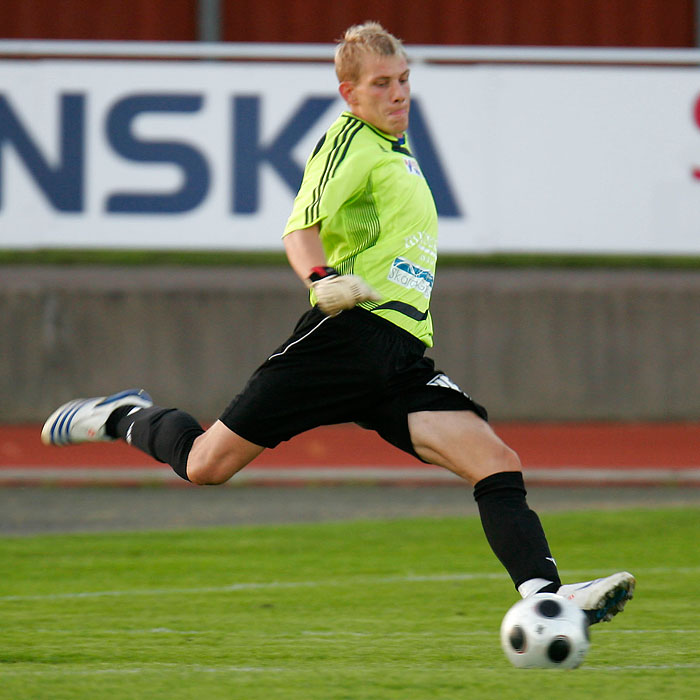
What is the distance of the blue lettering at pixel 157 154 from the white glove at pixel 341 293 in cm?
743

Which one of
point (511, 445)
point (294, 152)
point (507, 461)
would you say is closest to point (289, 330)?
point (294, 152)

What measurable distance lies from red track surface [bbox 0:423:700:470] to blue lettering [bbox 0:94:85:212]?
1.94m

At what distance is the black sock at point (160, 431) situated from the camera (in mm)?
5156

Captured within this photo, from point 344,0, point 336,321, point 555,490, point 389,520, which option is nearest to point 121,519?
point 389,520

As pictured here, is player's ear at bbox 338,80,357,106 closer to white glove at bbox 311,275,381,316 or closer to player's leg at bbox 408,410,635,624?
white glove at bbox 311,275,381,316

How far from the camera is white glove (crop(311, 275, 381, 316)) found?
435 cm

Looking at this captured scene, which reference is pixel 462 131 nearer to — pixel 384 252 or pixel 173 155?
pixel 173 155

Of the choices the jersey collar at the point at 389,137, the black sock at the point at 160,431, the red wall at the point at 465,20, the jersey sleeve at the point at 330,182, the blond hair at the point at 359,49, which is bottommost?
the black sock at the point at 160,431

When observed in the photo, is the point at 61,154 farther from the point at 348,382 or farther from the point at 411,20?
the point at 348,382

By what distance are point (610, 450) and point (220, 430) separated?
698 centimetres

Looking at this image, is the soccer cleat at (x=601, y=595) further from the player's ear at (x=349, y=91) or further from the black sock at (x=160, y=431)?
the player's ear at (x=349, y=91)

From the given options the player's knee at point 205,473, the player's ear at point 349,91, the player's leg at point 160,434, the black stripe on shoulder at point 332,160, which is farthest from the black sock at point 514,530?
the player's ear at point 349,91

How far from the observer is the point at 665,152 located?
38.8ft

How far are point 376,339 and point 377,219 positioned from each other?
40 centimetres
